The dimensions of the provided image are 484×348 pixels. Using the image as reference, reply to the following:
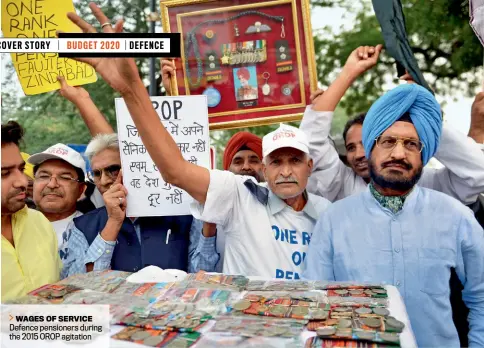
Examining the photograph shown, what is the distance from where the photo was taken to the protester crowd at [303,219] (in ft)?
7.44

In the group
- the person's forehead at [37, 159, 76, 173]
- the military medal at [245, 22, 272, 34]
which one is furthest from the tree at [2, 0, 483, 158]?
the military medal at [245, 22, 272, 34]

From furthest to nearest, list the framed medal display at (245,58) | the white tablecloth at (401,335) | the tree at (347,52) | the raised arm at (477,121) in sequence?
1. the tree at (347,52)
2. the framed medal display at (245,58)
3. the raised arm at (477,121)
4. the white tablecloth at (401,335)

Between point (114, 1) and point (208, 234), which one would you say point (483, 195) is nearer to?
point (208, 234)

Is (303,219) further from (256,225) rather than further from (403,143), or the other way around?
(403,143)

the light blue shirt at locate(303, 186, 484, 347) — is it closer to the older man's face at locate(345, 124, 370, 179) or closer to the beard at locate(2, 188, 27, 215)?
the older man's face at locate(345, 124, 370, 179)

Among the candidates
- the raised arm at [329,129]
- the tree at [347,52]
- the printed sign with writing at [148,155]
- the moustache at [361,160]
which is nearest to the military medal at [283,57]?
the raised arm at [329,129]

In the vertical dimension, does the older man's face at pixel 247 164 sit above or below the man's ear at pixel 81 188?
above

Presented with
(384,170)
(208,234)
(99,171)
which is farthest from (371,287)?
(99,171)

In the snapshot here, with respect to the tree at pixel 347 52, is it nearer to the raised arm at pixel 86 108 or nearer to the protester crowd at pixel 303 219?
the raised arm at pixel 86 108

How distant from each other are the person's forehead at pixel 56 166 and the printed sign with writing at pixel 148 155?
2.48ft

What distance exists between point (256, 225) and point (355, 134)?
1.08 m

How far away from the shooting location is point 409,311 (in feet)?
7.37

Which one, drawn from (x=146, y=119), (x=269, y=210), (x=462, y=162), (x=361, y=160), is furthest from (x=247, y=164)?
(x=146, y=119)

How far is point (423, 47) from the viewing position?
9.38m
